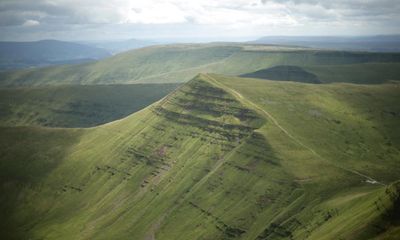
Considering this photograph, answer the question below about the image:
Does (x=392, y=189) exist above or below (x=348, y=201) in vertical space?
above

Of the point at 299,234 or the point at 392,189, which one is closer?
the point at 392,189

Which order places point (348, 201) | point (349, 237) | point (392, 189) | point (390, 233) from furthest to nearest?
1. point (348, 201)
2. point (392, 189)
3. point (349, 237)
4. point (390, 233)

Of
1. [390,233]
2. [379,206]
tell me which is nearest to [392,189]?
[379,206]

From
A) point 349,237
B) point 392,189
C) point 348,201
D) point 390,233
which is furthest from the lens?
point 348,201

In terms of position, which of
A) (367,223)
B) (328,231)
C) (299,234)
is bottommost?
(299,234)

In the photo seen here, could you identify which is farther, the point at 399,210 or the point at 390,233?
the point at 399,210

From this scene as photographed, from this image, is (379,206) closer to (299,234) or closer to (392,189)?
(392,189)

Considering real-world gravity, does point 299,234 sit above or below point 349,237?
below

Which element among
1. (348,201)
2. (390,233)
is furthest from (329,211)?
(390,233)

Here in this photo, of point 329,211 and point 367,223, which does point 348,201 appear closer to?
point 329,211

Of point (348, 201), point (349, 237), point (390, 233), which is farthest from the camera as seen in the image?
point (348, 201)
